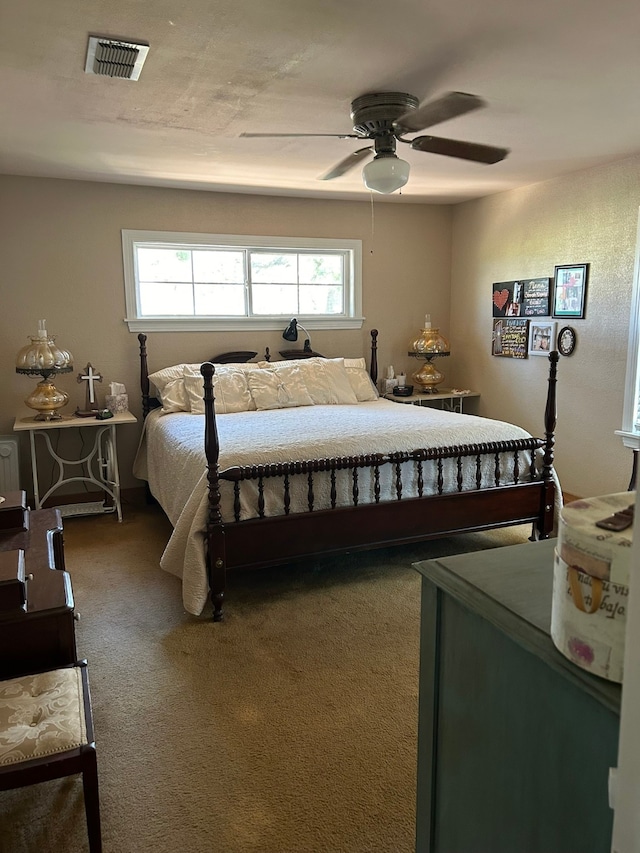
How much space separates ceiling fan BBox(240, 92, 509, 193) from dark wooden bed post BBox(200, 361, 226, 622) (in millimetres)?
Answer: 1191

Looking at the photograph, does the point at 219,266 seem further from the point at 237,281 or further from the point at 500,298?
the point at 500,298

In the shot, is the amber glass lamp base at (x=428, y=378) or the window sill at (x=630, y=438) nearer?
the window sill at (x=630, y=438)

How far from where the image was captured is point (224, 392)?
4449 mm

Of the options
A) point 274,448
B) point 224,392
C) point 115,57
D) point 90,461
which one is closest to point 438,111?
point 115,57

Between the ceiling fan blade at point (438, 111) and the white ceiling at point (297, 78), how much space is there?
5 centimetres

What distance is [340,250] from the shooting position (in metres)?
5.46

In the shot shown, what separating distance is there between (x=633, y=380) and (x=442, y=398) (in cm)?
175

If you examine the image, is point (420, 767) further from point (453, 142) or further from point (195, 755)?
point (453, 142)

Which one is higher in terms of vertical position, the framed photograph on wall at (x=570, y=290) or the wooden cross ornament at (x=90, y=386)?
the framed photograph on wall at (x=570, y=290)

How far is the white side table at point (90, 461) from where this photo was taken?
4.18 metres

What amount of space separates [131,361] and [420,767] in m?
4.15

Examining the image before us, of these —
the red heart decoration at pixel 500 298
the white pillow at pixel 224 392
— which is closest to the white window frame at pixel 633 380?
the red heart decoration at pixel 500 298

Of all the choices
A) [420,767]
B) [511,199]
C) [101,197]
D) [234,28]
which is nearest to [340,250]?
[511,199]

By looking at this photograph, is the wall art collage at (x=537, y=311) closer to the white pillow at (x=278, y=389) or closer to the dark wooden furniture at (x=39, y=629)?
the white pillow at (x=278, y=389)
